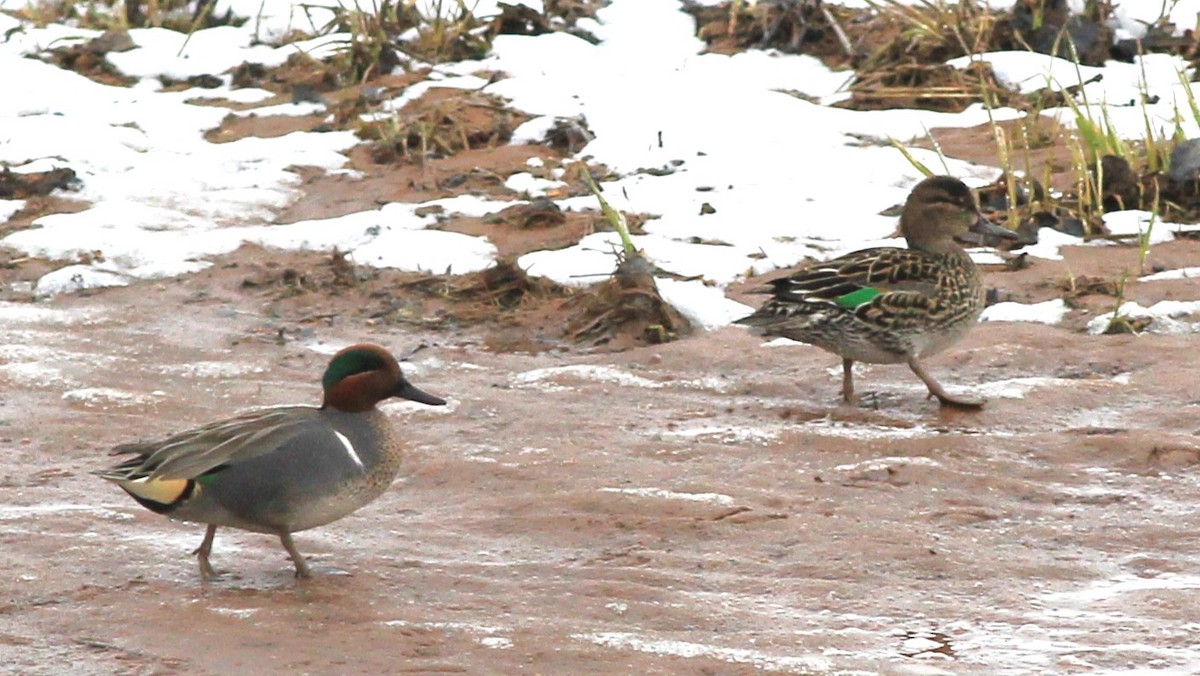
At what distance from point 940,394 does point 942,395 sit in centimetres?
1

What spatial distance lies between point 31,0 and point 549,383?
282 inches

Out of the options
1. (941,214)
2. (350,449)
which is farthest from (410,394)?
(941,214)

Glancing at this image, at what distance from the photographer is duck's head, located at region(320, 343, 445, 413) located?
206 inches

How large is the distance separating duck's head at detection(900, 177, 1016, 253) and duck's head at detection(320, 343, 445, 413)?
2903 millimetres

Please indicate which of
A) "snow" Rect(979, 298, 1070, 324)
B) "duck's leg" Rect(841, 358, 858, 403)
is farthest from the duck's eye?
"snow" Rect(979, 298, 1070, 324)

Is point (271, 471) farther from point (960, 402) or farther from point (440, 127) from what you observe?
point (440, 127)

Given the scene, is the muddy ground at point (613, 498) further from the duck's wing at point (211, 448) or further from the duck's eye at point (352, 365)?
the duck's eye at point (352, 365)

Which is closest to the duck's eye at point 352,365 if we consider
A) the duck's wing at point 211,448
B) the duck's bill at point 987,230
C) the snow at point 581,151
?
the duck's wing at point 211,448

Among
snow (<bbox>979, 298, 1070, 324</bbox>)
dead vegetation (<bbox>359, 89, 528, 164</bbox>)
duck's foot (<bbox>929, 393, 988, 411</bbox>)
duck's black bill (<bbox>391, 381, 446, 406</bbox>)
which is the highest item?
duck's black bill (<bbox>391, 381, 446, 406</bbox>)

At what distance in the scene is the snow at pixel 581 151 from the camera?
Answer: 341 inches

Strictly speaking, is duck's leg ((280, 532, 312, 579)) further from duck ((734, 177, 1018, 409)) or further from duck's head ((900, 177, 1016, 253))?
duck's head ((900, 177, 1016, 253))

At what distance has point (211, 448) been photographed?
16.3ft

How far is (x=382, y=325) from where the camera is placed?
26.4ft

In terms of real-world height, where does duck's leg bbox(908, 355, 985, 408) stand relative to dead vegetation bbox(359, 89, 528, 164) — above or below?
below
